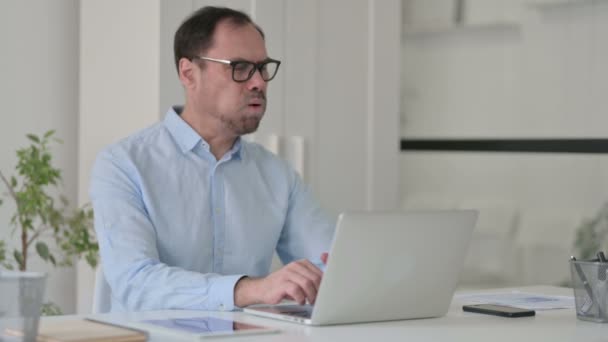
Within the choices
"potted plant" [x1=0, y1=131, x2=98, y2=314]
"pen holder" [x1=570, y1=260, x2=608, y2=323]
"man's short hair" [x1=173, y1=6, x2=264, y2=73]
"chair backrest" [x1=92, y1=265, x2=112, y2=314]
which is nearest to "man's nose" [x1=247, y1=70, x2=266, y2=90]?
"man's short hair" [x1=173, y1=6, x2=264, y2=73]

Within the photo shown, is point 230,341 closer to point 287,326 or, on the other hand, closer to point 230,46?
point 287,326

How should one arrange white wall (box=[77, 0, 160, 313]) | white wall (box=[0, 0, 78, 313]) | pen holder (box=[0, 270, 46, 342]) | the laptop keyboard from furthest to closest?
white wall (box=[0, 0, 78, 313])
white wall (box=[77, 0, 160, 313])
the laptop keyboard
pen holder (box=[0, 270, 46, 342])

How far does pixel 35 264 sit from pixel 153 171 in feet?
4.38

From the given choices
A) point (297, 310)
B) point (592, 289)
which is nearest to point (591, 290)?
point (592, 289)

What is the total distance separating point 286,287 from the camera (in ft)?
6.98

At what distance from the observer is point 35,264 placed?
381 cm

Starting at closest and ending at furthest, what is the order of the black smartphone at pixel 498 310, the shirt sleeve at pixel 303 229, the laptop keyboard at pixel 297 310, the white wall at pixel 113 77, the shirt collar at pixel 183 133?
the laptop keyboard at pixel 297 310
the black smartphone at pixel 498 310
the shirt collar at pixel 183 133
the shirt sleeve at pixel 303 229
the white wall at pixel 113 77

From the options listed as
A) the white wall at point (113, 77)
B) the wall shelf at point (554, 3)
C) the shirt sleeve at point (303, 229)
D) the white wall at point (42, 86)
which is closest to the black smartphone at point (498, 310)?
the shirt sleeve at point (303, 229)

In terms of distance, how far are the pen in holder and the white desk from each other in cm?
3

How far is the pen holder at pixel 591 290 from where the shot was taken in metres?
2.12

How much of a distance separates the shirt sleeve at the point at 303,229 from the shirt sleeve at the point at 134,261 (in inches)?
18.6

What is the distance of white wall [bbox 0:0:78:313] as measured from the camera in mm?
3736

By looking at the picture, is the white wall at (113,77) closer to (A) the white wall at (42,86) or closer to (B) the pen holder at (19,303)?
(A) the white wall at (42,86)

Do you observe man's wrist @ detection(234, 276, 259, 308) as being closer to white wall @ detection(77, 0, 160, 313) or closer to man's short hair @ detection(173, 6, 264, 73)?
man's short hair @ detection(173, 6, 264, 73)
